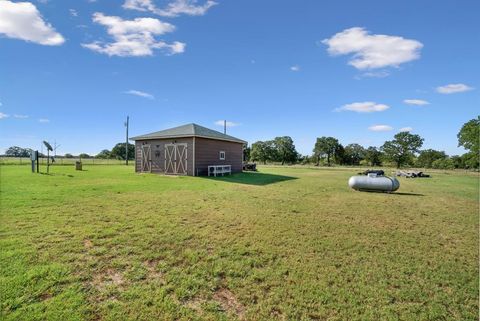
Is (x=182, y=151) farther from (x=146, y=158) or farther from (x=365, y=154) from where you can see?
(x=365, y=154)

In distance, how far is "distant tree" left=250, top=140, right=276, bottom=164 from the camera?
63.8 m

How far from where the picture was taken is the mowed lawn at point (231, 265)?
256 cm

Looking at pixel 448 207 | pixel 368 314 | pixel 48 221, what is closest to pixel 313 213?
pixel 368 314

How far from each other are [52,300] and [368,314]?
3.11m

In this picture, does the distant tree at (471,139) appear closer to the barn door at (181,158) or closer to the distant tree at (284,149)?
the distant tree at (284,149)

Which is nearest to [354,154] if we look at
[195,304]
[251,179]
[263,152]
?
[263,152]

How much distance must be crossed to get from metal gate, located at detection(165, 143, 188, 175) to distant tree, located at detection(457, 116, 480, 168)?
39.9m

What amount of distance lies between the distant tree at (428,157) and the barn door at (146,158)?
173 feet

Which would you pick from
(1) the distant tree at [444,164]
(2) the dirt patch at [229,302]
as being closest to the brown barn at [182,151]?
(2) the dirt patch at [229,302]

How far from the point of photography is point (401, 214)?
22.4ft

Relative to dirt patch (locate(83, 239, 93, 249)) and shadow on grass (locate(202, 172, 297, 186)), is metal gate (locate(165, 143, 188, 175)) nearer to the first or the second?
shadow on grass (locate(202, 172, 297, 186))

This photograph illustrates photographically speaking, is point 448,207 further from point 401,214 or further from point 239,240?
point 239,240

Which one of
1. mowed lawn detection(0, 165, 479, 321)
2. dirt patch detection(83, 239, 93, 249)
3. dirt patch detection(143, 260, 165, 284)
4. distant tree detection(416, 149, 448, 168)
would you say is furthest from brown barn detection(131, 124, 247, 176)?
distant tree detection(416, 149, 448, 168)

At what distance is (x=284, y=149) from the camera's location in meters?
64.1
